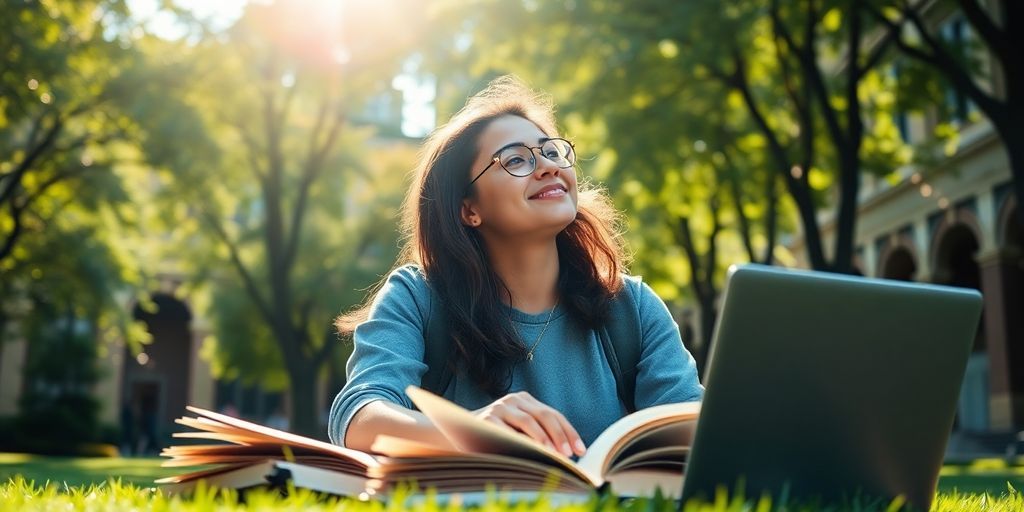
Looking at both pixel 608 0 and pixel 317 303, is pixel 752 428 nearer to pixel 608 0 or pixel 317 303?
pixel 608 0

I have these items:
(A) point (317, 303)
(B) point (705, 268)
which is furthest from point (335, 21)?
(A) point (317, 303)

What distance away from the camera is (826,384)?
185 centimetres

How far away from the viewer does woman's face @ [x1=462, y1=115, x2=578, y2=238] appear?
3137 millimetres

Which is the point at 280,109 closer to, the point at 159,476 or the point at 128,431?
the point at 159,476

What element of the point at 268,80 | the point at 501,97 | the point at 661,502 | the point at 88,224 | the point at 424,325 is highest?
the point at 268,80

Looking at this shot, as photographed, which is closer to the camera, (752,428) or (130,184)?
(752,428)

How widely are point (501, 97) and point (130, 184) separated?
18376mm

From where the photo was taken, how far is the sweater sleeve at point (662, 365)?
2.93 meters

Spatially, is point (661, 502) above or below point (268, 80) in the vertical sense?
below

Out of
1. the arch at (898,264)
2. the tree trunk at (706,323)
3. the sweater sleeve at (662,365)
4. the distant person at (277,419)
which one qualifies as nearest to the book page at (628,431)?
the sweater sleeve at (662,365)

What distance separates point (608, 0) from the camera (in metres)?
12.4

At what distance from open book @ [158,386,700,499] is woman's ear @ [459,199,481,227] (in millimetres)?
1184

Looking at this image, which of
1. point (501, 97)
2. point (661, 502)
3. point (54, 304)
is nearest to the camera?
point (661, 502)

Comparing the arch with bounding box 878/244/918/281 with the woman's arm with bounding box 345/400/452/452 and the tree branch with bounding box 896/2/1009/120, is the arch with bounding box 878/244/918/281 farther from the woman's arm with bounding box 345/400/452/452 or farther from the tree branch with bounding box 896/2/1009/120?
the woman's arm with bounding box 345/400/452/452
